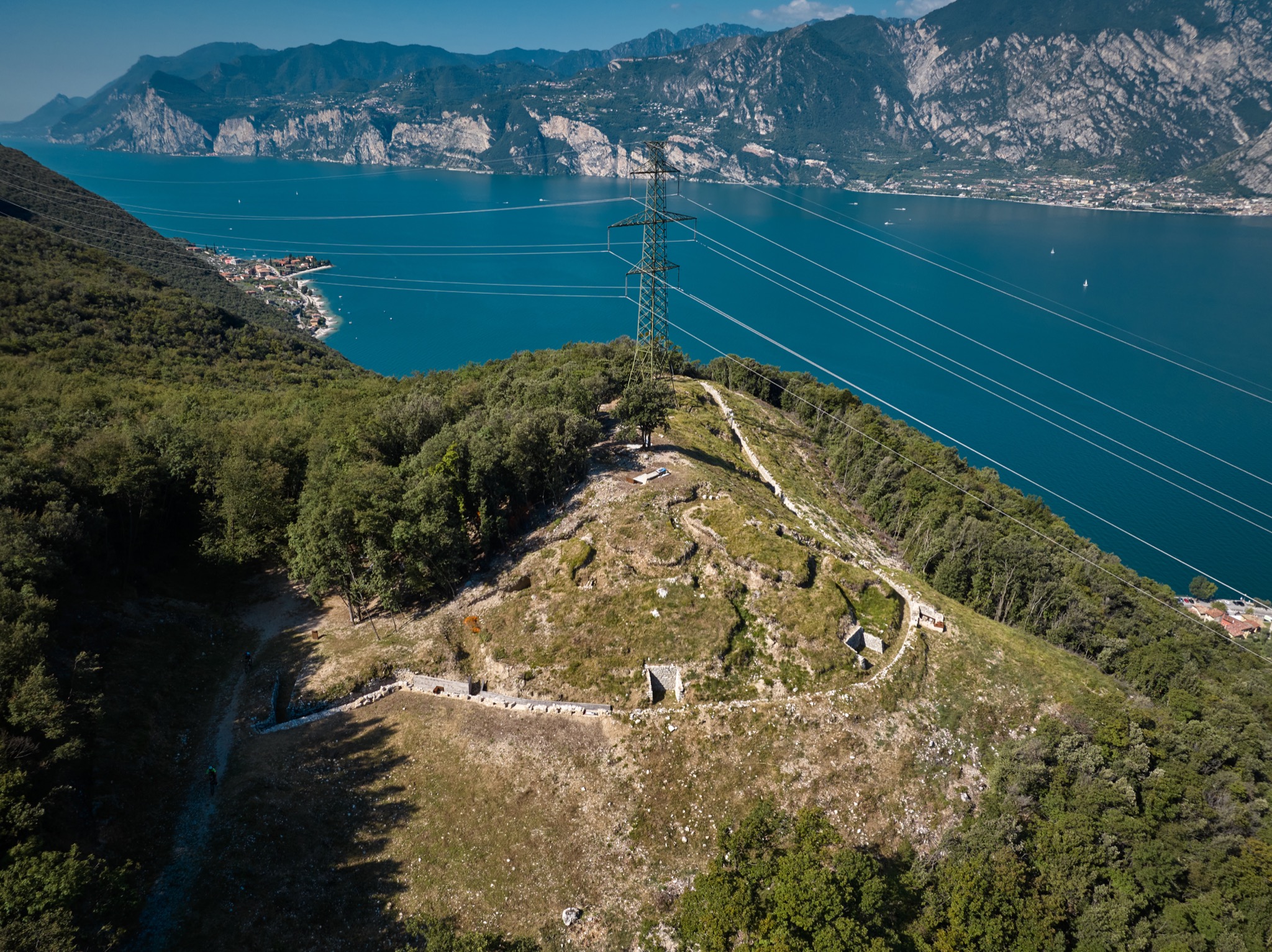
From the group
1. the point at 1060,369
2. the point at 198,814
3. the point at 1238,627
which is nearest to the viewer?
the point at 198,814

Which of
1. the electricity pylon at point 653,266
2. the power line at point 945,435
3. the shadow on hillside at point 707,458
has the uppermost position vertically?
the electricity pylon at point 653,266

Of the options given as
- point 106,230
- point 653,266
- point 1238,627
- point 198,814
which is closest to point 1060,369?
point 1238,627

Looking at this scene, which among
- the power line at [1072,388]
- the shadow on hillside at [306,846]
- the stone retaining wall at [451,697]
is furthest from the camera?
the power line at [1072,388]

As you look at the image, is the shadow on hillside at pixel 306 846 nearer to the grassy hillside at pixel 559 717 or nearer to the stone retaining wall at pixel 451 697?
the grassy hillside at pixel 559 717

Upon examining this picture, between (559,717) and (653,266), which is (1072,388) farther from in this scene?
(559,717)

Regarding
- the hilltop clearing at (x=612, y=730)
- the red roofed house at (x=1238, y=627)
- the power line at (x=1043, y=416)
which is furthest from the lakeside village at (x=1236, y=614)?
the hilltop clearing at (x=612, y=730)

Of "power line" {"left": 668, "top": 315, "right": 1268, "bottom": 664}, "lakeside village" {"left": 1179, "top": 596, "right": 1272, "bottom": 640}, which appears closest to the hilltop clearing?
"power line" {"left": 668, "top": 315, "right": 1268, "bottom": 664}
